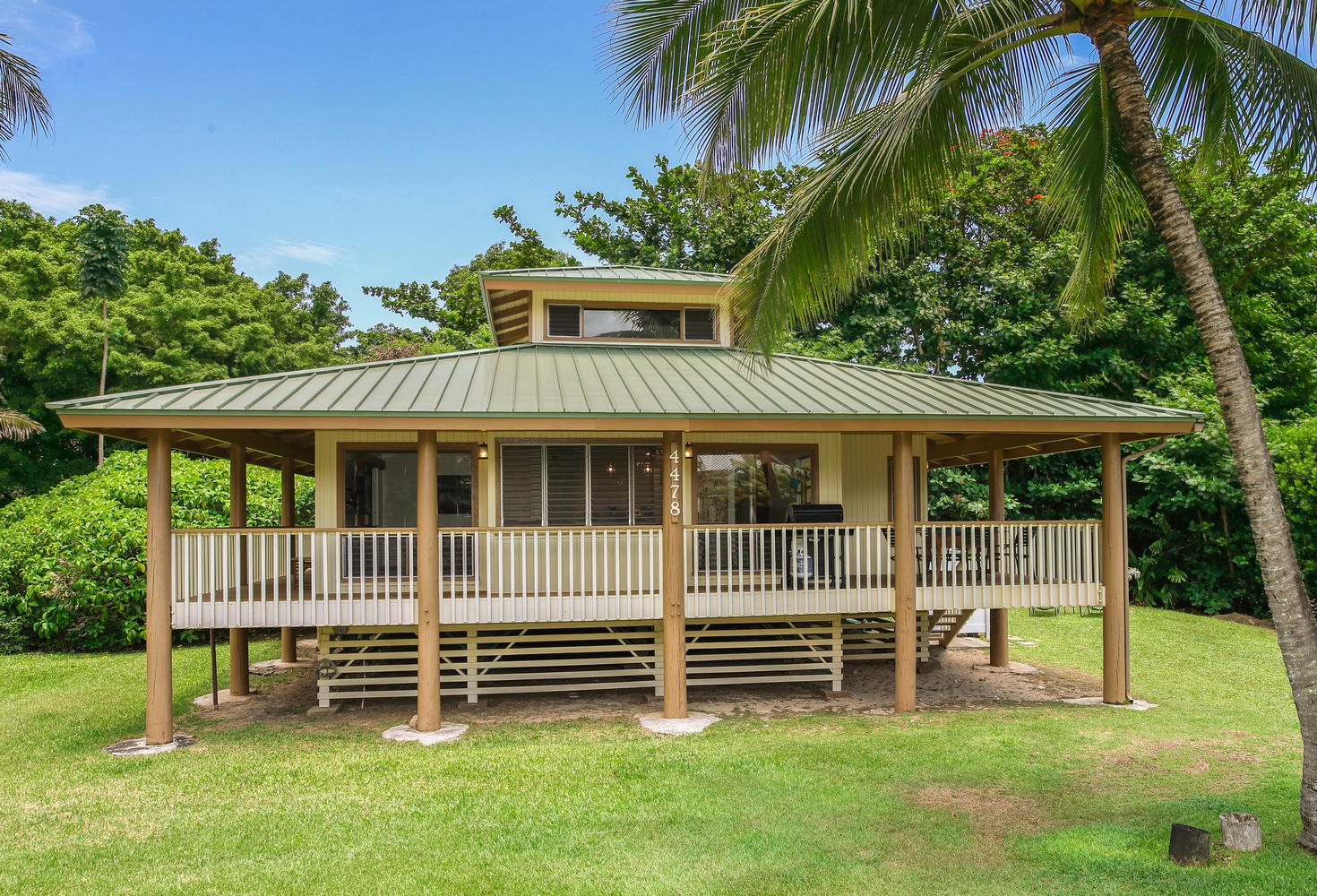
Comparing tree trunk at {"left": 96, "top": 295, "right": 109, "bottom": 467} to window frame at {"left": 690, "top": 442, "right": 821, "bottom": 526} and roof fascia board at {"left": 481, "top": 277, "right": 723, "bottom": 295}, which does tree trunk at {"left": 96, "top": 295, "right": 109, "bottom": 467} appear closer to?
roof fascia board at {"left": 481, "top": 277, "right": 723, "bottom": 295}

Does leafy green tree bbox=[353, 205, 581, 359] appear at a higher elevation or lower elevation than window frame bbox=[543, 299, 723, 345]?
higher

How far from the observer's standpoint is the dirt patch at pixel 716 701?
1047cm

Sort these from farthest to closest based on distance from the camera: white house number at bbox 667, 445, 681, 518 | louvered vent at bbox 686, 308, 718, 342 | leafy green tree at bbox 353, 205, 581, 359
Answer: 1. leafy green tree at bbox 353, 205, 581, 359
2. louvered vent at bbox 686, 308, 718, 342
3. white house number at bbox 667, 445, 681, 518

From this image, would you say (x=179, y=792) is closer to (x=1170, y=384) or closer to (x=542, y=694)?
(x=542, y=694)

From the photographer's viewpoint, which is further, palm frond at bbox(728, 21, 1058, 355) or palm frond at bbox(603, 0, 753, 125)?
palm frond at bbox(603, 0, 753, 125)

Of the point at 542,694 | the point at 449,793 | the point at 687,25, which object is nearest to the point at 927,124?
the point at 687,25

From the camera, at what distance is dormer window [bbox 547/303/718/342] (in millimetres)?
13586

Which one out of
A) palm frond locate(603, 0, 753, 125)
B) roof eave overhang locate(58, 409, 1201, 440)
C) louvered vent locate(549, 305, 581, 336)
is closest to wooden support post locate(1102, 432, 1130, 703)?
roof eave overhang locate(58, 409, 1201, 440)

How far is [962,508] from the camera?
72.5 ft

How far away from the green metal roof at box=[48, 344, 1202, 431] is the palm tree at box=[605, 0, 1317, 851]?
2.25 meters

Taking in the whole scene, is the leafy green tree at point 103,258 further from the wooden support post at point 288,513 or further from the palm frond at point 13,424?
the wooden support post at point 288,513

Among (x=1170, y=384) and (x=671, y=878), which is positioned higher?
(x=1170, y=384)

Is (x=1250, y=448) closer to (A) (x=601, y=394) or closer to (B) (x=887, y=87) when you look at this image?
(B) (x=887, y=87)

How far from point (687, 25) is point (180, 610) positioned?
831 cm
